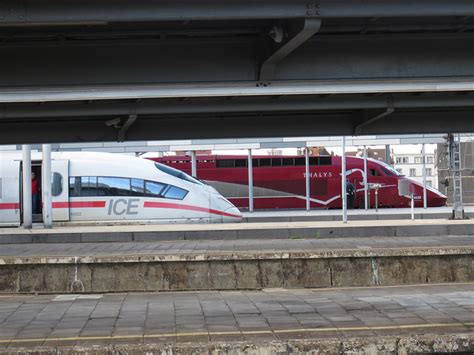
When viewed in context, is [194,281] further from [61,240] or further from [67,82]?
[61,240]

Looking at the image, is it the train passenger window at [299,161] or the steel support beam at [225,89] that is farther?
the train passenger window at [299,161]

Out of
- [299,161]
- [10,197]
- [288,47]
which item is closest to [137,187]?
[10,197]

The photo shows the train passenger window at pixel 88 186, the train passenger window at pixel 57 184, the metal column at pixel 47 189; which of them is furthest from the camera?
the train passenger window at pixel 57 184

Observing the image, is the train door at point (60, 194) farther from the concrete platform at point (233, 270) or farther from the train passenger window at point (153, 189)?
the concrete platform at point (233, 270)

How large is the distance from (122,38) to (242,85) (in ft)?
4.65

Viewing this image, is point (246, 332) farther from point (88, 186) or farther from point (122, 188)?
point (88, 186)

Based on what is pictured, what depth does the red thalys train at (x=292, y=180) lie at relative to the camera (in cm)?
3747

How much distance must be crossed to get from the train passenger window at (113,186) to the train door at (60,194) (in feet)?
4.24

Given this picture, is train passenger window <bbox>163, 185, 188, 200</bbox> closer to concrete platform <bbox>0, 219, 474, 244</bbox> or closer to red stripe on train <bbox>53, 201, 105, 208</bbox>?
red stripe on train <bbox>53, 201, 105, 208</bbox>

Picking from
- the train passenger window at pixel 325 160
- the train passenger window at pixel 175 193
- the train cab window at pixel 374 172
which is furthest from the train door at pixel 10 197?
the train cab window at pixel 374 172

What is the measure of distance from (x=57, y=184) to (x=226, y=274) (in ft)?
43.7

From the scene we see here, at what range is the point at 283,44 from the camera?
6.71 metres

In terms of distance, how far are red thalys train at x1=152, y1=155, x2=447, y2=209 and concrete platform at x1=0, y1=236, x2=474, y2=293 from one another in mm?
24400

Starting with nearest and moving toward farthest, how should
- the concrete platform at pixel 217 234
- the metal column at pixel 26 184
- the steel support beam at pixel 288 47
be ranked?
1. the steel support beam at pixel 288 47
2. the concrete platform at pixel 217 234
3. the metal column at pixel 26 184
